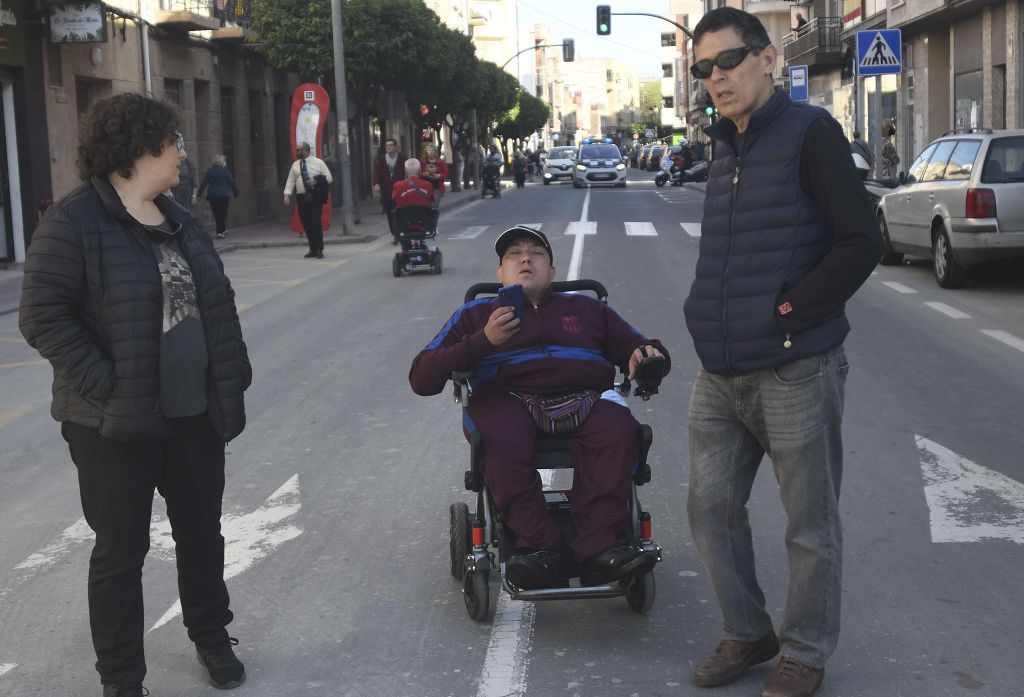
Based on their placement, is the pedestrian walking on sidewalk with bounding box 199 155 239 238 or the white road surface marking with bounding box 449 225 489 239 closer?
the white road surface marking with bounding box 449 225 489 239

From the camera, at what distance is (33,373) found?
10969mm

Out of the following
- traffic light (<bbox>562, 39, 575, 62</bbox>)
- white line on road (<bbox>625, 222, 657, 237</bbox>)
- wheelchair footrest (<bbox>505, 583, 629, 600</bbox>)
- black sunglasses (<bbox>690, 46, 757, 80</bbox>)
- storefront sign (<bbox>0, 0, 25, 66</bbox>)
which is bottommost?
wheelchair footrest (<bbox>505, 583, 629, 600</bbox>)

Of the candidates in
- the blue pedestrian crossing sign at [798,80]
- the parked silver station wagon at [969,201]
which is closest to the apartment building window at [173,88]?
the blue pedestrian crossing sign at [798,80]

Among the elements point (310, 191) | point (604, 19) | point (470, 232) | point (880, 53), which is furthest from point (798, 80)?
point (604, 19)

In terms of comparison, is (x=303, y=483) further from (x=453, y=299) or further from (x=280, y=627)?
(x=453, y=299)

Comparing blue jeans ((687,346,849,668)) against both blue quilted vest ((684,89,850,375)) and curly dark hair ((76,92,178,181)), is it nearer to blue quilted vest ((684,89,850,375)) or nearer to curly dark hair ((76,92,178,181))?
blue quilted vest ((684,89,850,375))

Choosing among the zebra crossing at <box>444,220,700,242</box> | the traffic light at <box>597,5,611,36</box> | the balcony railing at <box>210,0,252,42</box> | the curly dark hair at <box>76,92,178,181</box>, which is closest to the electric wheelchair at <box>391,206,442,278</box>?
the zebra crossing at <box>444,220,700,242</box>

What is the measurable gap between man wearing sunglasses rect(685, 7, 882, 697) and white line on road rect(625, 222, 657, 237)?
66.8ft

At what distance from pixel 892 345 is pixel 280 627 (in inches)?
287

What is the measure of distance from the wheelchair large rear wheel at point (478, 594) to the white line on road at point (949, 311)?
8845 mm

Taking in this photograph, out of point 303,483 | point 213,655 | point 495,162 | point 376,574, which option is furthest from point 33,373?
point 495,162

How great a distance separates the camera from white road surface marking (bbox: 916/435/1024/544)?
5680 millimetres

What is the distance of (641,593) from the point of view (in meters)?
4.71

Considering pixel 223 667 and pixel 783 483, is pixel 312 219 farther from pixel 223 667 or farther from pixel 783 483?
pixel 783 483
